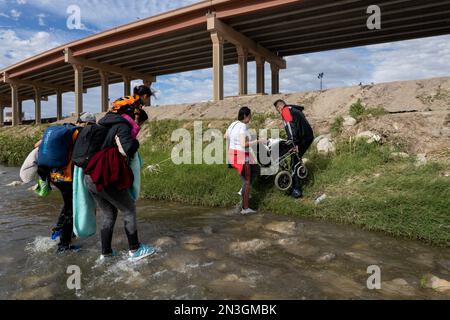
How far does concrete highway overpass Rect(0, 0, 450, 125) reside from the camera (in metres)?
17.8

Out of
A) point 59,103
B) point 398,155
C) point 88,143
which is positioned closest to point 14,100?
point 59,103

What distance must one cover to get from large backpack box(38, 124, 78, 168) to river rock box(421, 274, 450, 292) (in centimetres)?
440

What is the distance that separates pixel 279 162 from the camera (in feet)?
21.7

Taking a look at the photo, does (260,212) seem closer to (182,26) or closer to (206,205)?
(206,205)

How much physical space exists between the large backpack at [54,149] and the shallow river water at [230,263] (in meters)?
1.21

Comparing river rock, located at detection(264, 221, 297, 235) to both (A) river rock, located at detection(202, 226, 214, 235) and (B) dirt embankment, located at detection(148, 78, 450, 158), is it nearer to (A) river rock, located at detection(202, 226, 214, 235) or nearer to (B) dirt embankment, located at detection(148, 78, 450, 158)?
(A) river rock, located at detection(202, 226, 214, 235)

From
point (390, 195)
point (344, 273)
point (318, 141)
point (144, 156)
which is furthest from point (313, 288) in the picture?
point (144, 156)

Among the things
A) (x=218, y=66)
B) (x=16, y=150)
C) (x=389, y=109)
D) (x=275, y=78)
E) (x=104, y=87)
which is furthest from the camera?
(x=104, y=87)

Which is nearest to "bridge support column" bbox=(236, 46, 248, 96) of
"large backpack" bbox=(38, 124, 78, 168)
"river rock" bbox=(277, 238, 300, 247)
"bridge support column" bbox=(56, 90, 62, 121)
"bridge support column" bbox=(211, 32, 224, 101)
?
"bridge support column" bbox=(211, 32, 224, 101)

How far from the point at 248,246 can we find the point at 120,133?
227 cm

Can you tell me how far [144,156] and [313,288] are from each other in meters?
8.21

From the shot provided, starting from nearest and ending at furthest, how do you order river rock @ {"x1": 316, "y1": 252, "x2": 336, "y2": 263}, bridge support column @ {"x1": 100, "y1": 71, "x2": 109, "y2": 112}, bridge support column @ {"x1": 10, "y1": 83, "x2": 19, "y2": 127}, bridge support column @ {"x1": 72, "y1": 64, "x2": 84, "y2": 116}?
river rock @ {"x1": 316, "y1": 252, "x2": 336, "y2": 263}
bridge support column @ {"x1": 72, "y1": 64, "x2": 84, "y2": 116}
bridge support column @ {"x1": 100, "y1": 71, "x2": 109, "y2": 112}
bridge support column @ {"x1": 10, "y1": 83, "x2": 19, "y2": 127}

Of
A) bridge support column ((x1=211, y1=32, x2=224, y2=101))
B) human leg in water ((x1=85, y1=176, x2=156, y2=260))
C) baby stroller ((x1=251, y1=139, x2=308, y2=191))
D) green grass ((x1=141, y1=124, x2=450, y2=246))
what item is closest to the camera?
human leg in water ((x1=85, y1=176, x2=156, y2=260))

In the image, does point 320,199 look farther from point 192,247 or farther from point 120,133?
point 120,133
